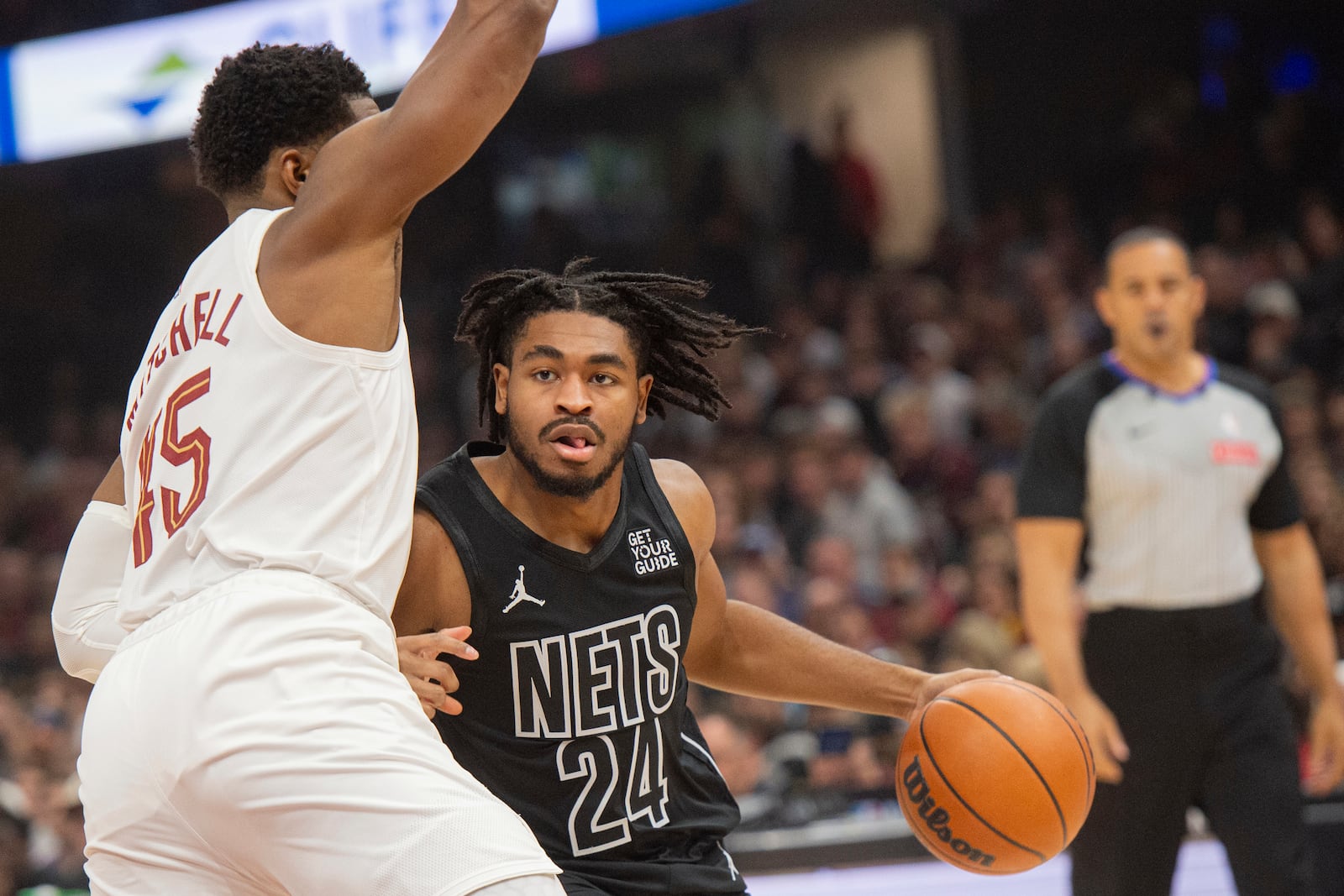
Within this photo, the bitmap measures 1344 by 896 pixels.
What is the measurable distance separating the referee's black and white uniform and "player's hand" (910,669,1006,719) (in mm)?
1435

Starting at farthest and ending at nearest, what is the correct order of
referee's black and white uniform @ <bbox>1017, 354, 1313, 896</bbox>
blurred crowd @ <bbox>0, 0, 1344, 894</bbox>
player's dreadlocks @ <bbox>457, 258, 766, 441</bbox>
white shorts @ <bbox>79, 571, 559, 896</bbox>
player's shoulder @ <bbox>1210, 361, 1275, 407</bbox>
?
blurred crowd @ <bbox>0, 0, 1344, 894</bbox>
player's shoulder @ <bbox>1210, 361, 1275, 407</bbox>
referee's black and white uniform @ <bbox>1017, 354, 1313, 896</bbox>
player's dreadlocks @ <bbox>457, 258, 766, 441</bbox>
white shorts @ <bbox>79, 571, 559, 896</bbox>

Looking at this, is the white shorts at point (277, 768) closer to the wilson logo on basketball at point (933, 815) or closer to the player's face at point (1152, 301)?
the wilson logo on basketball at point (933, 815)

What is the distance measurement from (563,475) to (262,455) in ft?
2.32

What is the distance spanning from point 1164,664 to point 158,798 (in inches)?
123

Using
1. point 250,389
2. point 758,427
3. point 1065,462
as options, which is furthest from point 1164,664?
point 758,427

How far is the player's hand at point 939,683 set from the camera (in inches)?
122

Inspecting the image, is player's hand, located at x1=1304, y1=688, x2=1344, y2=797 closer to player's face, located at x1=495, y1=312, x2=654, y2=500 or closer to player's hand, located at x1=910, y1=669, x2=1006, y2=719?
player's hand, located at x1=910, y1=669, x2=1006, y2=719

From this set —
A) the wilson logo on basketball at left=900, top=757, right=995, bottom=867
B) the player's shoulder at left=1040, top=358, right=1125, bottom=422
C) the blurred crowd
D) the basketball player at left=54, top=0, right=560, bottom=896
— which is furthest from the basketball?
the blurred crowd

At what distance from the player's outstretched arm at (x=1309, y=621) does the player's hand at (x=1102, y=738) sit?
0.71 meters

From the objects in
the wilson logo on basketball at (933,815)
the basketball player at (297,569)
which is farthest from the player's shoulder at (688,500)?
the basketball player at (297,569)

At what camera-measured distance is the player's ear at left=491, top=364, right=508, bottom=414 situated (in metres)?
2.91

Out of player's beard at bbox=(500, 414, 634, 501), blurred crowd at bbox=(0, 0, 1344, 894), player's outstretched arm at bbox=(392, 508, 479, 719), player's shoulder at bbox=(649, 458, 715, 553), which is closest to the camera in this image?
player's outstretched arm at bbox=(392, 508, 479, 719)

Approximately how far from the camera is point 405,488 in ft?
7.63

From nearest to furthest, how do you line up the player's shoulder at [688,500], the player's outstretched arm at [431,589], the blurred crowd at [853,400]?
the player's outstretched arm at [431,589]
the player's shoulder at [688,500]
the blurred crowd at [853,400]
